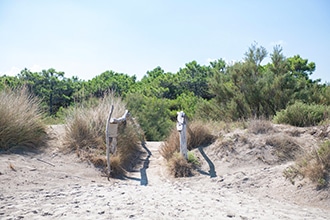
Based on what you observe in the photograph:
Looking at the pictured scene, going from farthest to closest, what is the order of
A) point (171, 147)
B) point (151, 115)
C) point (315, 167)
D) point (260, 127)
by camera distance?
point (151, 115) < point (171, 147) < point (260, 127) < point (315, 167)

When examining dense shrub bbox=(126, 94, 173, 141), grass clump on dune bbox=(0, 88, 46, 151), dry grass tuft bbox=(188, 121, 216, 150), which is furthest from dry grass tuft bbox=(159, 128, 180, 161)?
dense shrub bbox=(126, 94, 173, 141)

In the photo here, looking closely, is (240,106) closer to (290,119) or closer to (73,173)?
(290,119)

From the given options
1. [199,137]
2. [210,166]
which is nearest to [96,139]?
[199,137]

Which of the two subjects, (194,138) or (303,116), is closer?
(194,138)

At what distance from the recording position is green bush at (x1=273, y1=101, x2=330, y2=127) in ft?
29.9

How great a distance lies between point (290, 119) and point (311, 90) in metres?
4.76

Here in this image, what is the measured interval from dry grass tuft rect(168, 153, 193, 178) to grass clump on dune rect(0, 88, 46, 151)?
334cm

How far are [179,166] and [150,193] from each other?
210cm

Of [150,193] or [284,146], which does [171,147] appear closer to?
[284,146]

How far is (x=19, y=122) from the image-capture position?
7734mm

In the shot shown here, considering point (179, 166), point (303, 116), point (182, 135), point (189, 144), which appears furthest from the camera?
point (303, 116)

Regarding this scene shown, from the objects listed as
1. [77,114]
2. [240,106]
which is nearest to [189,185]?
[77,114]

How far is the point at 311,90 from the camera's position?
43.7 ft

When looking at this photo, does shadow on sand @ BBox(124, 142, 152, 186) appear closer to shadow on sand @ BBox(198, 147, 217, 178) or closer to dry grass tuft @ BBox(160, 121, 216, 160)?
dry grass tuft @ BBox(160, 121, 216, 160)
